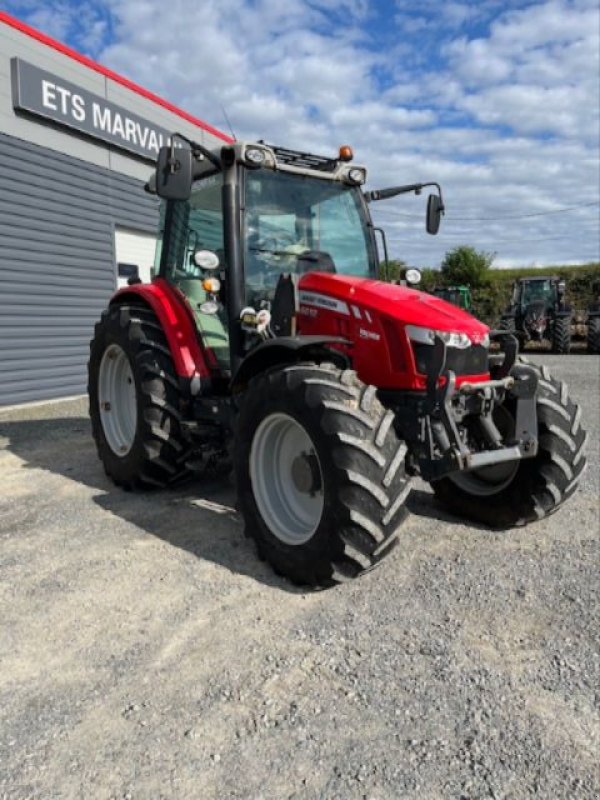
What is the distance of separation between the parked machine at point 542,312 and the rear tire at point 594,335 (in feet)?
1.78

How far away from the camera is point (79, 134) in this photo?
976 cm

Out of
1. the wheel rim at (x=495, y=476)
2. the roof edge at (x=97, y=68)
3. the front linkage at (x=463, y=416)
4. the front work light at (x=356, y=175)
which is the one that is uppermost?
the roof edge at (x=97, y=68)

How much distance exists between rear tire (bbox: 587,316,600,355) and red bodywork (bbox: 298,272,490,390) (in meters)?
15.4

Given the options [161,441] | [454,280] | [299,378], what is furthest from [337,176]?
[454,280]

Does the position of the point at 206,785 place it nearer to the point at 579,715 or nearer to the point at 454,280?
the point at 579,715

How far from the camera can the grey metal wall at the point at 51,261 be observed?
8.73 m

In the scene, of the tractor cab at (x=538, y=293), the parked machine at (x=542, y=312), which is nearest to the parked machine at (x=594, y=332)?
the parked machine at (x=542, y=312)

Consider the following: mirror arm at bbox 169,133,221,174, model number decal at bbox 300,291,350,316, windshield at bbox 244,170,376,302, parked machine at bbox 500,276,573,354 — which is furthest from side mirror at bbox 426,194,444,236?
parked machine at bbox 500,276,573,354

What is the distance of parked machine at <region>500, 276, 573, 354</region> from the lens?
17.9 m

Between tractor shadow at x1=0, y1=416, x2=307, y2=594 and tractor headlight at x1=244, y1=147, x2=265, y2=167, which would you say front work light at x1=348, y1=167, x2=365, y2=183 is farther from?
tractor shadow at x1=0, y1=416, x2=307, y2=594

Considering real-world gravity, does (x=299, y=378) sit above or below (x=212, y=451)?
above

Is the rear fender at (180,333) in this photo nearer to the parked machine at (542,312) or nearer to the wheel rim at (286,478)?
the wheel rim at (286,478)

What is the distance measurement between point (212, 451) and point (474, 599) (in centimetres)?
220

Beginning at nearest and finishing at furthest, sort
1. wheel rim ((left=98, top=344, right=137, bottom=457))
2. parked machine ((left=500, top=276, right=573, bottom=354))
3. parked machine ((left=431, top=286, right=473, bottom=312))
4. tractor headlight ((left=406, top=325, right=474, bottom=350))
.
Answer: tractor headlight ((left=406, top=325, right=474, bottom=350)), wheel rim ((left=98, top=344, right=137, bottom=457)), parked machine ((left=500, top=276, right=573, bottom=354)), parked machine ((left=431, top=286, right=473, bottom=312))
